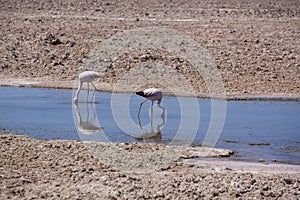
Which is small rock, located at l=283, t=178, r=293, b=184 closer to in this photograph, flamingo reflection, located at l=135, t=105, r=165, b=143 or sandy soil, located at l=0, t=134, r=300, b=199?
sandy soil, located at l=0, t=134, r=300, b=199

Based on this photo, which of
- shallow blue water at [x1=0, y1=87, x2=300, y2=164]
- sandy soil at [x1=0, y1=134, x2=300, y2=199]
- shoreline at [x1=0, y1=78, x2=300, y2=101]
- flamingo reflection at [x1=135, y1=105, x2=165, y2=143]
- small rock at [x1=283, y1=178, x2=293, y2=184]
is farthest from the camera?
shoreline at [x1=0, y1=78, x2=300, y2=101]

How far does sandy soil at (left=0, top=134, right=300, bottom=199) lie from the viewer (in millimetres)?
8211

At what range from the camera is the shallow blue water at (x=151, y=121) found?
11742 mm

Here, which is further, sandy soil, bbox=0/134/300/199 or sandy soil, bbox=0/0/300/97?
sandy soil, bbox=0/0/300/97

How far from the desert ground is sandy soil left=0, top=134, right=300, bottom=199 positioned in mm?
13

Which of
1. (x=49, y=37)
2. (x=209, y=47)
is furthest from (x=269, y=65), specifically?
(x=49, y=37)

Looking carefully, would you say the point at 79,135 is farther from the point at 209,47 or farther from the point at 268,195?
the point at 209,47

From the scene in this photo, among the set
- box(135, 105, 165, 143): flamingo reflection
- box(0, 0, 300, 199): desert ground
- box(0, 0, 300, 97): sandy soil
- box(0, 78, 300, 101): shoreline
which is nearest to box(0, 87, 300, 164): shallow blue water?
box(135, 105, 165, 143): flamingo reflection

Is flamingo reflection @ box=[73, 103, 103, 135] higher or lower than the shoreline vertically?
lower

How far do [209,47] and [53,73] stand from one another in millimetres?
5452

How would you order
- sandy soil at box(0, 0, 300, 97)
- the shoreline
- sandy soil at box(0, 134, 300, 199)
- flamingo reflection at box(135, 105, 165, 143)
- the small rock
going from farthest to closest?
sandy soil at box(0, 0, 300, 97)
the shoreline
flamingo reflection at box(135, 105, 165, 143)
the small rock
sandy soil at box(0, 134, 300, 199)

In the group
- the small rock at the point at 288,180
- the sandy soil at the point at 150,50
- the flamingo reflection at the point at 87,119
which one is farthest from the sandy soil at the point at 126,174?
the sandy soil at the point at 150,50

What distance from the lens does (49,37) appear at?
22.7m

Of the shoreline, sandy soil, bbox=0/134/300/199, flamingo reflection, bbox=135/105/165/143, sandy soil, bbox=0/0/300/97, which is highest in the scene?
sandy soil, bbox=0/0/300/97
